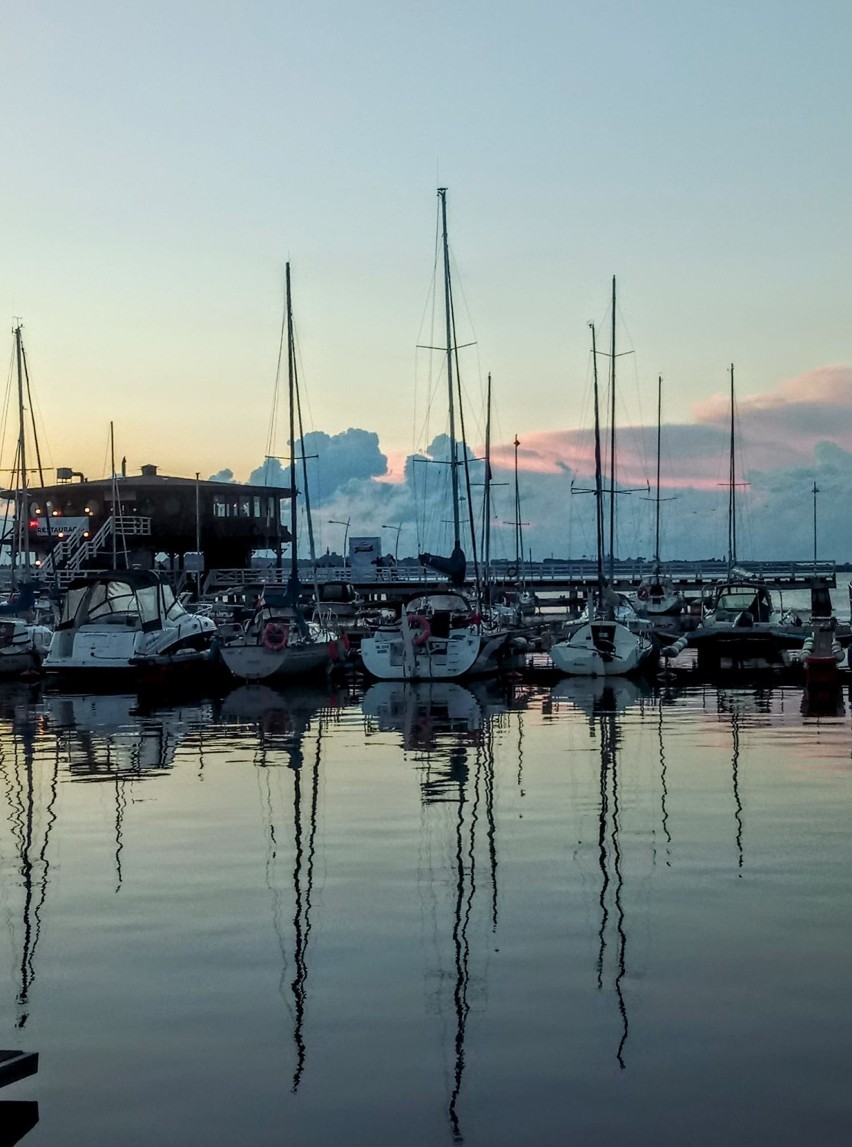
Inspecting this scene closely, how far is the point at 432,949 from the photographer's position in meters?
13.0

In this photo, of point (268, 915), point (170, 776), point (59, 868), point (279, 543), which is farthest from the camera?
point (279, 543)

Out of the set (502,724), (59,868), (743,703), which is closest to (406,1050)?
(59,868)

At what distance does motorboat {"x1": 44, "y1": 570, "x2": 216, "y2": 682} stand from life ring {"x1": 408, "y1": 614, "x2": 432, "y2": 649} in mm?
7155

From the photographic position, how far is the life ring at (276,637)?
48.6 meters

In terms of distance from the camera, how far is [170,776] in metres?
25.3

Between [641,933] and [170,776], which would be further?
[170,776]

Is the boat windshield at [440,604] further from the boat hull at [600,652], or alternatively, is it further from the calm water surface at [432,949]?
the calm water surface at [432,949]

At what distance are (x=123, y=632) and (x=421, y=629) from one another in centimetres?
961

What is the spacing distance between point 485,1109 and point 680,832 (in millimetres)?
10029

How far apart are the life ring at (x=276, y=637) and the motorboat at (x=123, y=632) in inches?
88.0

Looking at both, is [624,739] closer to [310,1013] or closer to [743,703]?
[743,703]

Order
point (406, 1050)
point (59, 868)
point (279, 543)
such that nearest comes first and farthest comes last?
point (406, 1050) < point (59, 868) < point (279, 543)

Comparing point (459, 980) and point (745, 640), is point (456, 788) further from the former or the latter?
point (745, 640)

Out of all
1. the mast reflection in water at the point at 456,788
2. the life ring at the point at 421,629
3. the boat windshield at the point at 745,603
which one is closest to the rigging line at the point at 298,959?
the mast reflection in water at the point at 456,788
